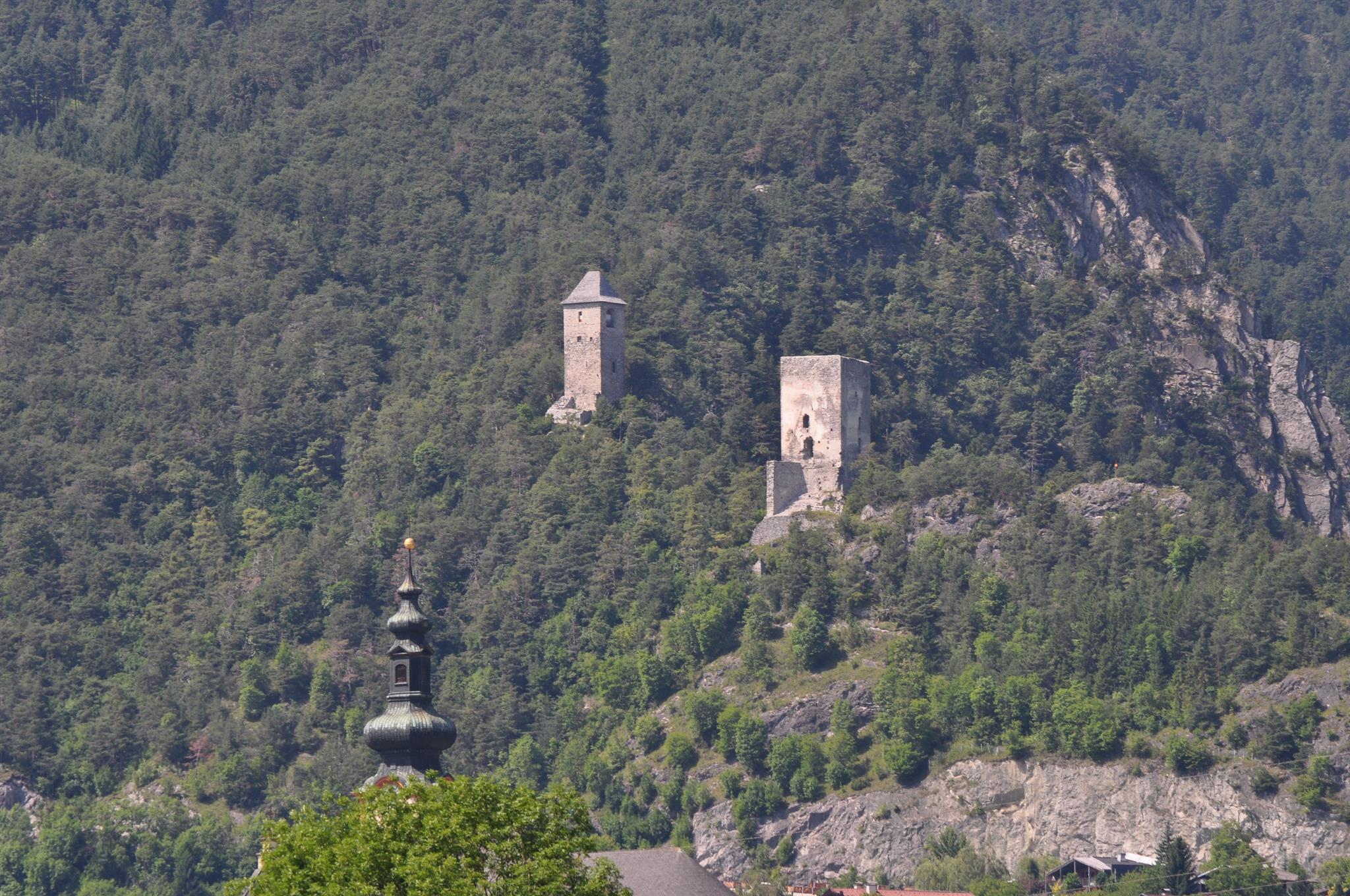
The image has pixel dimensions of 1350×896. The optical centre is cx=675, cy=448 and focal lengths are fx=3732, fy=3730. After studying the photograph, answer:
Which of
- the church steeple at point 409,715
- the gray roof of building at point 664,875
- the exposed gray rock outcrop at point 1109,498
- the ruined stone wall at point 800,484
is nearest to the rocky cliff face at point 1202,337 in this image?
the exposed gray rock outcrop at point 1109,498

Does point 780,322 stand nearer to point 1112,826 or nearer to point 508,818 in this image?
point 1112,826

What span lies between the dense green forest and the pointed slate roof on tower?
2057 millimetres

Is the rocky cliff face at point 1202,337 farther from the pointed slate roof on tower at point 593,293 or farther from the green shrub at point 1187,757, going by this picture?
the green shrub at point 1187,757

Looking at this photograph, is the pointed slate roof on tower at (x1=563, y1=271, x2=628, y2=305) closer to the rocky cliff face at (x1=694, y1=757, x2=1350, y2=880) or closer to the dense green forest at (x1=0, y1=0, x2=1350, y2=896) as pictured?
the dense green forest at (x1=0, y1=0, x2=1350, y2=896)

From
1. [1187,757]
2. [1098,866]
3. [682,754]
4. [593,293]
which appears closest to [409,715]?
[1098,866]

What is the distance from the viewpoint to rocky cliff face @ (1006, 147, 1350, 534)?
5743 inches

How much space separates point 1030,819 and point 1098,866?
417 cm

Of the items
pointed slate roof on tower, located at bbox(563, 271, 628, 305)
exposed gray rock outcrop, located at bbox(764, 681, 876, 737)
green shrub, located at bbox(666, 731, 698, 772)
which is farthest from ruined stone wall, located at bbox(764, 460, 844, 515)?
pointed slate roof on tower, located at bbox(563, 271, 628, 305)

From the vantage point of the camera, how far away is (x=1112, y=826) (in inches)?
4454

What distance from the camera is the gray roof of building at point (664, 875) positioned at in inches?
2803

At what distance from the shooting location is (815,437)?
128250 millimetres

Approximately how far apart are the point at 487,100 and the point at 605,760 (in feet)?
186

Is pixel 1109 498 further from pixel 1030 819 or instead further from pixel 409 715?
pixel 409 715

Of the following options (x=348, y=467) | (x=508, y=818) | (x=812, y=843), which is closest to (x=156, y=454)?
(x=348, y=467)
